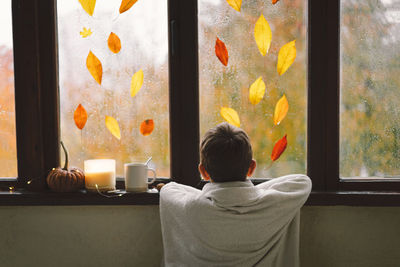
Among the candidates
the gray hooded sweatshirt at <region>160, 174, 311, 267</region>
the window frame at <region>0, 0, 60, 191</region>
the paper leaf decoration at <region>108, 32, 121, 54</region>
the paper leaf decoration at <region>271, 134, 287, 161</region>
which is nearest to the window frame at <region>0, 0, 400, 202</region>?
the window frame at <region>0, 0, 60, 191</region>

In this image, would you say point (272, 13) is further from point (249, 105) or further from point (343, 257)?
point (343, 257)

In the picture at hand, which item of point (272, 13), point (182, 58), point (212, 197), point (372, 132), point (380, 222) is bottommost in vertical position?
point (380, 222)

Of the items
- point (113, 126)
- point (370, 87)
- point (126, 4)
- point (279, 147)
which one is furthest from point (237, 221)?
point (126, 4)

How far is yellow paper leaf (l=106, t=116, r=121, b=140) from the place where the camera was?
161cm

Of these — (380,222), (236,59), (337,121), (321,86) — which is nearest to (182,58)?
(236,59)

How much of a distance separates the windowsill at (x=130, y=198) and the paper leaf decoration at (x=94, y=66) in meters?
0.51

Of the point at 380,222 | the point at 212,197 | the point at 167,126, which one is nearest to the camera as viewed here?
the point at 212,197

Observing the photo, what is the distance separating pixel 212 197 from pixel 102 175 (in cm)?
60

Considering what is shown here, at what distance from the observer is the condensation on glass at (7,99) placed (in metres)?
1.61

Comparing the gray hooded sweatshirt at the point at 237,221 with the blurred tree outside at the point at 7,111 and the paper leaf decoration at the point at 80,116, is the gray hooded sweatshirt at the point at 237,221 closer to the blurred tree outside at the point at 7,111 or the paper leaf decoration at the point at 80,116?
the paper leaf decoration at the point at 80,116

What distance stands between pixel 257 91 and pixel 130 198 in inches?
27.6

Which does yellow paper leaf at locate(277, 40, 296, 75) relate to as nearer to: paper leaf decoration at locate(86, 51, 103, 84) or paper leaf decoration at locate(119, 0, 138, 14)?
paper leaf decoration at locate(119, 0, 138, 14)

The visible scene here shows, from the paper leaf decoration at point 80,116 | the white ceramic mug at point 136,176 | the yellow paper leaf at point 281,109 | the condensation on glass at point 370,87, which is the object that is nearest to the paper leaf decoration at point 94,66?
the paper leaf decoration at point 80,116

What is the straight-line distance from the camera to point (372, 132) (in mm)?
1542
